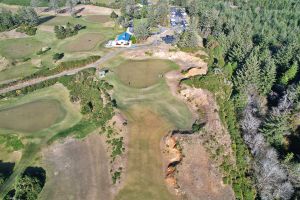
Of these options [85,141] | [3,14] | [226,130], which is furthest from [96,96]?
[3,14]

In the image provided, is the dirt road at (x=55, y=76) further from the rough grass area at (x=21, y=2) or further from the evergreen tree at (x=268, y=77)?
the rough grass area at (x=21, y=2)

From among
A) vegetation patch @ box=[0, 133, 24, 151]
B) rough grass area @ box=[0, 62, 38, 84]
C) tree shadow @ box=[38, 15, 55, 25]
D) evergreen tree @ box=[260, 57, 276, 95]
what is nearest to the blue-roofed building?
rough grass area @ box=[0, 62, 38, 84]

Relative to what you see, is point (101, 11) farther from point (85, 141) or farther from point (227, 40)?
point (85, 141)

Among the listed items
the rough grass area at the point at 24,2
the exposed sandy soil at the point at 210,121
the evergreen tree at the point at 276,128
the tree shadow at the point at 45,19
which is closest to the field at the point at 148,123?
the exposed sandy soil at the point at 210,121

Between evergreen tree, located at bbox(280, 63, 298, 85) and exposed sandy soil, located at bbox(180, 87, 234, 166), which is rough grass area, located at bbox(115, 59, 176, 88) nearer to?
exposed sandy soil, located at bbox(180, 87, 234, 166)

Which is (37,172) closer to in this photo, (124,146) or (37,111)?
(124,146)

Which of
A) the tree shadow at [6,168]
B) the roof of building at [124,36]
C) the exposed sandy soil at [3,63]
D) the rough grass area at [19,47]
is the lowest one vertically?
the tree shadow at [6,168]

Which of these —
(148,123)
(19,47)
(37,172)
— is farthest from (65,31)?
(37,172)
